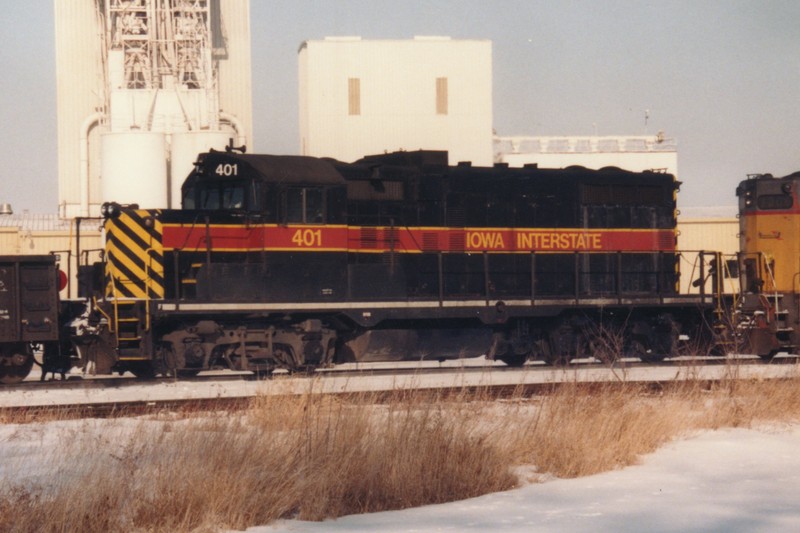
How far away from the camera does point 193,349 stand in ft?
53.0

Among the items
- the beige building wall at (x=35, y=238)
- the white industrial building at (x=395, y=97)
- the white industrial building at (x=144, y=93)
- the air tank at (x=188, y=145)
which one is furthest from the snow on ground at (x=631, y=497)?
the white industrial building at (x=395, y=97)

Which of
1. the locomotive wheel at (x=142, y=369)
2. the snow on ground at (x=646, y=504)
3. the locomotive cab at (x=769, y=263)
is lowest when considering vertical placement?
the snow on ground at (x=646, y=504)

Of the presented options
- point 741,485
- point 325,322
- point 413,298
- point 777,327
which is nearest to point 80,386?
point 325,322

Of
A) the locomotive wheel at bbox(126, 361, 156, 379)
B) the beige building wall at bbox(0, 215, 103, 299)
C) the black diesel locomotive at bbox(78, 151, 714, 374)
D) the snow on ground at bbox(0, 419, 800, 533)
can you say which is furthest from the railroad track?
the beige building wall at bbox(0, 215, 103, 299)

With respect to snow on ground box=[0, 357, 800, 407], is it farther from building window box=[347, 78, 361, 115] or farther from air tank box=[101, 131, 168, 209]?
building window box=[347, 78, 361, 115]

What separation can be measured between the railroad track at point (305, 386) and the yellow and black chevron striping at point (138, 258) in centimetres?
149

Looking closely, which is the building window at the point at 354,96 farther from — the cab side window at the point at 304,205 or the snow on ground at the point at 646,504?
the snow on ground at the point at 646,504

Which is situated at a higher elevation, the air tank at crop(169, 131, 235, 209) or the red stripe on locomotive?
the air tank at crop(169, 131, 235, 209)

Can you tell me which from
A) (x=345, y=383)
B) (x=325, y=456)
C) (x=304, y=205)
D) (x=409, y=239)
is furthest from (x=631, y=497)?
(x=409, y=239)

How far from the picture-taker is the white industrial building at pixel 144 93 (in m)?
38.0

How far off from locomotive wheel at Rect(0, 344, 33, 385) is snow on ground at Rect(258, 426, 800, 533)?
1001 cm

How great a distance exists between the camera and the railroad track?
12.1m

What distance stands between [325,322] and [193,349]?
2.24 metres

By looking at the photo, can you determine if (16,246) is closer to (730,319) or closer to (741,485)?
(730,319)
